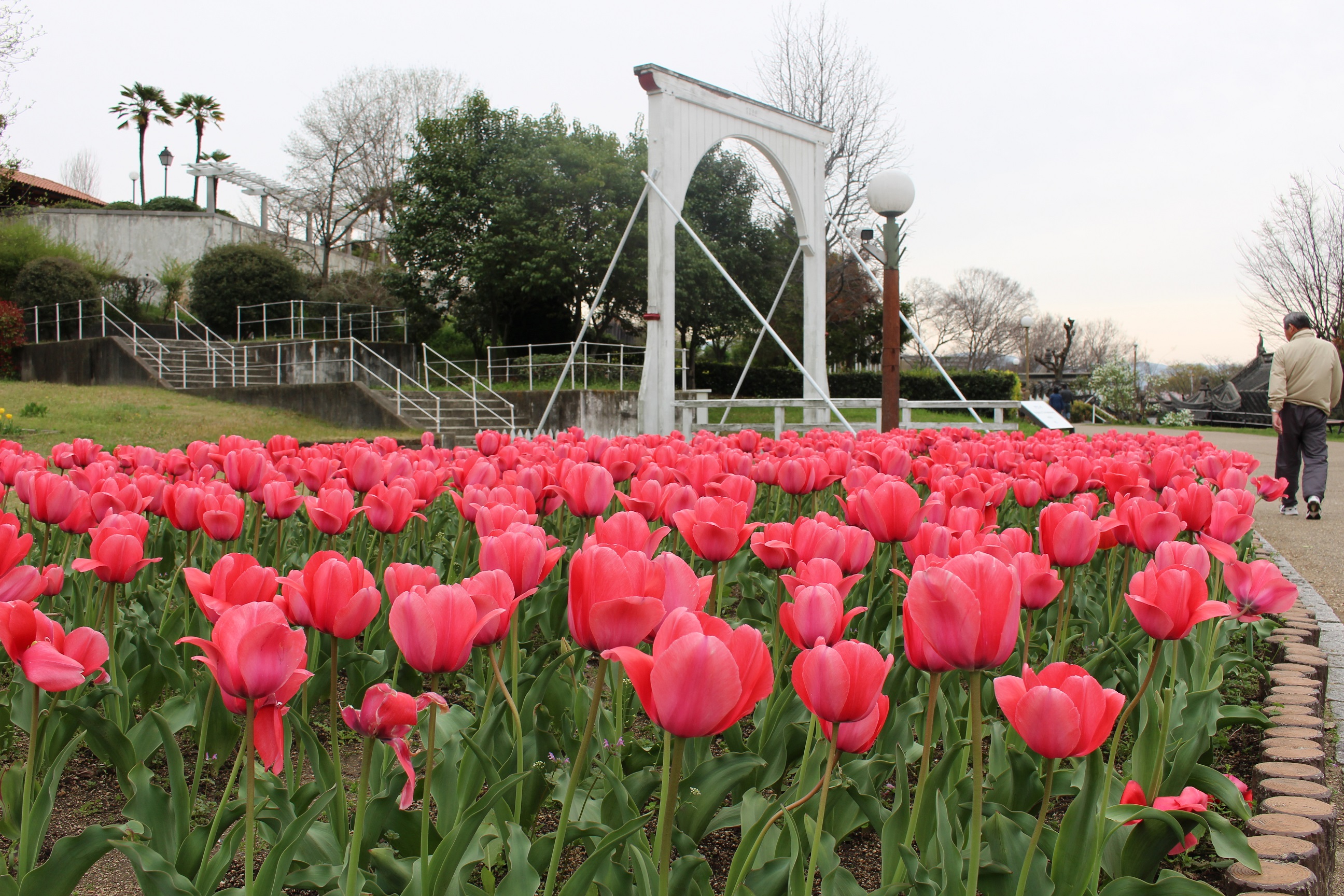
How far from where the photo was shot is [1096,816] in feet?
4.24

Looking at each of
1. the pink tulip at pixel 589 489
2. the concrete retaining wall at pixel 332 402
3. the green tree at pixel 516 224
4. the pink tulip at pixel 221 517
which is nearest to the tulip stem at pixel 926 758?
the pink tulip at pixel 589 489

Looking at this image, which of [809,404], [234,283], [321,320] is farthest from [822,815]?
[234,283]

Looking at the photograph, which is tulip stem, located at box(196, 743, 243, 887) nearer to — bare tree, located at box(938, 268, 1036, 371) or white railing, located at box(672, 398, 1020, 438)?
white railing, located at box(672, 398, 1020, 438)

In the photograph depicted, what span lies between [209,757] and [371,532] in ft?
4.54

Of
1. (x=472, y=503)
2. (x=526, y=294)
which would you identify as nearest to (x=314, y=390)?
(x=526, y=294)

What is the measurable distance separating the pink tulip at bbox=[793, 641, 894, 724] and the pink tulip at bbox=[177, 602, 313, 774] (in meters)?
0.57

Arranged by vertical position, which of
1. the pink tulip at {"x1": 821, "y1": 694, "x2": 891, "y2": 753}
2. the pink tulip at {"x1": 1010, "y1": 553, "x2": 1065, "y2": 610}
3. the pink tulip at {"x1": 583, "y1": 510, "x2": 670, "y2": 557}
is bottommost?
the pink tulip at {"x1": 821, "y1": 694, "x2": 891, "y2": 753}

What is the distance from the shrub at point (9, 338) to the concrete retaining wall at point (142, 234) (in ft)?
36.2

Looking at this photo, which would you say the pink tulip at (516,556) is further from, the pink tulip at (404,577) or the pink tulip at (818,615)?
the pink tulip at (818,615)

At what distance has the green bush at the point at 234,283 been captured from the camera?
27.5m

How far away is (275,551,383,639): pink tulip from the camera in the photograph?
52.1 inches

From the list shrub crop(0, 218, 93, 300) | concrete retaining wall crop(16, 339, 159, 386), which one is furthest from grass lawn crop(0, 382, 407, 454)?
shrub crop(0, 218, 93, 300)

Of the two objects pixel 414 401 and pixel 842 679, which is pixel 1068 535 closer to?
pixel 842 679

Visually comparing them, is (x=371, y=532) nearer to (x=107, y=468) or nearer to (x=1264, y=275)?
(x=107, y=468)
